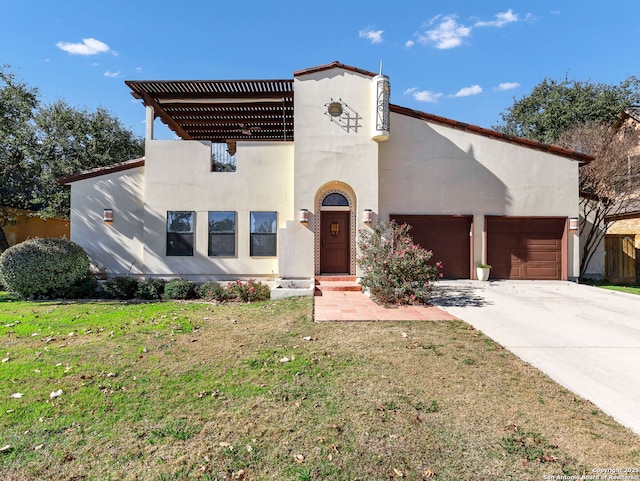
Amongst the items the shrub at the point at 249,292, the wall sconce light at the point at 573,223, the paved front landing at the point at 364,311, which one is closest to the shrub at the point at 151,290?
the shrub at the point at 249,292

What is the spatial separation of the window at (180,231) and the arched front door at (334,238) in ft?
14.9

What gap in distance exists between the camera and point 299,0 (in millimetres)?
10859

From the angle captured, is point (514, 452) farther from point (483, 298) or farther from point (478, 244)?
point (478, 244)

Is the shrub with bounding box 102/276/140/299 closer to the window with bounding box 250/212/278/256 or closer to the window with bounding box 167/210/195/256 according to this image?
the window with bounding box 167/210/195/256

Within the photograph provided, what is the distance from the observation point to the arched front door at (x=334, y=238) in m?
10.8

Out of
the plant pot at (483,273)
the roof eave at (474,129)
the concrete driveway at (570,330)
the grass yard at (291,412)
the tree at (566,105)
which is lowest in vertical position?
the grass yard at (291,412)

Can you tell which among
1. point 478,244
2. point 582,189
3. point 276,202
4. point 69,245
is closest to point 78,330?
point 69,245

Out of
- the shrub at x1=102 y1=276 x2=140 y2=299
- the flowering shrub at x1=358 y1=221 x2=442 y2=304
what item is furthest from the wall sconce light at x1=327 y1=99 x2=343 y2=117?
the shrub at x1=102 y1=276 x2=140 y2=299

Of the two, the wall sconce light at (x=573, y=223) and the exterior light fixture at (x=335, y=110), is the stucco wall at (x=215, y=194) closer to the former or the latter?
the exterior light fixture at (x=335, y=110)

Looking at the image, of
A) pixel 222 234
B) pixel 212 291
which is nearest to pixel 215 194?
pixel 222 234

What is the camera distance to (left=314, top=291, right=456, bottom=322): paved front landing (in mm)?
6469

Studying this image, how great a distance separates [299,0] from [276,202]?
6939 mm

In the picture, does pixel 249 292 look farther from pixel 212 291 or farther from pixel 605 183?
pixel 605 183

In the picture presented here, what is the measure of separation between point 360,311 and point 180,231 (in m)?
7.20
